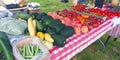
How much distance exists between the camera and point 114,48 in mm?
4762

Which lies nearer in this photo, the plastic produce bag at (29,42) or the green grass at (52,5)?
the plastic produce bag at (29,42)

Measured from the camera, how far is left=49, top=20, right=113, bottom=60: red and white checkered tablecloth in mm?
2211

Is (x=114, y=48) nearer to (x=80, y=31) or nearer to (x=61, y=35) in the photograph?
(x=80, y=31)

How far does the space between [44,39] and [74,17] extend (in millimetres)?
1159

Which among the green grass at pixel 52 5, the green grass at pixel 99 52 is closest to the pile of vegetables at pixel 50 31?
the green grass at pixel 99 52

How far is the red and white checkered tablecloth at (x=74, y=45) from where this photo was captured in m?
2.21

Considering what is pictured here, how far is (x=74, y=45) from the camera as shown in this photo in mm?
2512

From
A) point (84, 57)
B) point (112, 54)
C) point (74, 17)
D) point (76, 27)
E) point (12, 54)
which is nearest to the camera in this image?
point (12, 54)

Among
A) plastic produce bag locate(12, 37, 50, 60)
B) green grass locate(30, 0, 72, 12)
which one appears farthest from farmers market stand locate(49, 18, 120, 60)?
green grass locate(30, 0, 72, 12)

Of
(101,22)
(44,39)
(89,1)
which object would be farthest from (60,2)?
(44,39)

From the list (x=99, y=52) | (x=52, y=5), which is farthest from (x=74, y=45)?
(x=52, y=5)

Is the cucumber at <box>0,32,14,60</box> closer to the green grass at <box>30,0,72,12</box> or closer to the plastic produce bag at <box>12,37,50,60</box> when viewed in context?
the plastic produce bag at <box>12,37,50,60</box>

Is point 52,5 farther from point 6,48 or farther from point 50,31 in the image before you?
point 6,48

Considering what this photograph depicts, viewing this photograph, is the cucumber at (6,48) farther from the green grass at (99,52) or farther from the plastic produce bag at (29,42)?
the green grass at (99,52)
